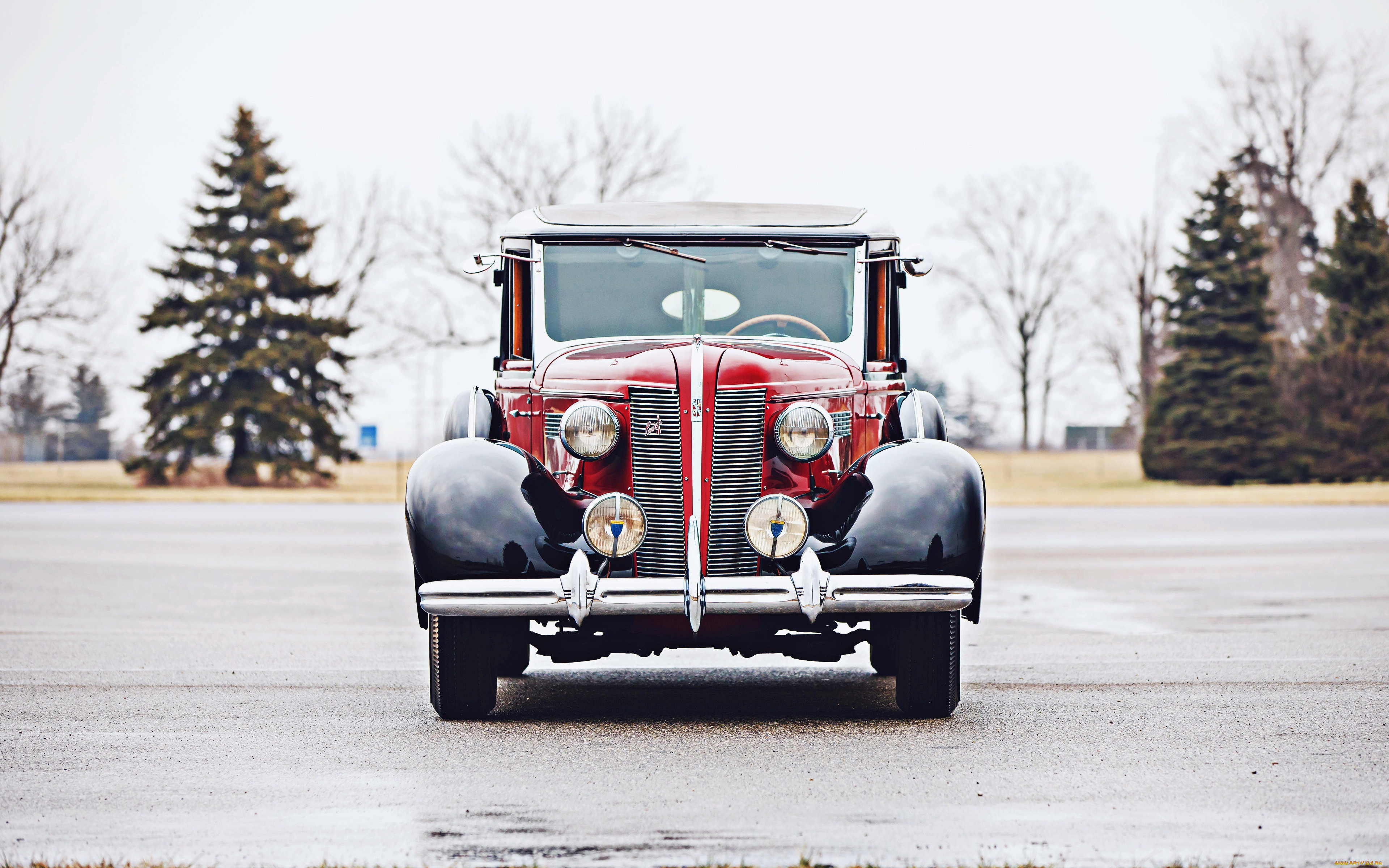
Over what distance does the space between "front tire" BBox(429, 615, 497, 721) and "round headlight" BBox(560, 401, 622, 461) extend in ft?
3.15

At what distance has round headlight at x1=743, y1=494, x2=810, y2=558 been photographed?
732 centimetres

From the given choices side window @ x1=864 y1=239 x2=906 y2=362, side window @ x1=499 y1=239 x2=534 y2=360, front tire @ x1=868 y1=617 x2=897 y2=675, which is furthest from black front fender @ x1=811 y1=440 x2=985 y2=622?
side window @ x1=499 y1=239 x2=534 y2=360

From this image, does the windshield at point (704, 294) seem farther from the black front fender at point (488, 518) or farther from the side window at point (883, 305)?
the black front fender at point (488, 518)

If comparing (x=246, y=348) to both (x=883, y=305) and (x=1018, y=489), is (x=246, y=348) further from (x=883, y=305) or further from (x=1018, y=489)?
(x=883, y=305)

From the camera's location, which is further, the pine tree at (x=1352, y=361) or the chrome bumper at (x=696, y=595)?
the pine tree at (x=1352, y=361)

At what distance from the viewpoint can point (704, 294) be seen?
8891 mm

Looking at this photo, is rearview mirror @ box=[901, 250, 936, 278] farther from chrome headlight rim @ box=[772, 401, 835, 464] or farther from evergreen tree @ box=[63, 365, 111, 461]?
evergreen tree @ box=[63, 365, 111, 461]

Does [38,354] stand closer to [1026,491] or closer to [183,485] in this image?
[183,485]

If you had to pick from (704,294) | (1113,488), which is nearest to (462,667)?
(704,294)

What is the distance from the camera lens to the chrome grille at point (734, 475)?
759 cm

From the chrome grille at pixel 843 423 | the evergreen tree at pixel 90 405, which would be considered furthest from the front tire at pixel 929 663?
the evergreen tree at pixel 90 405

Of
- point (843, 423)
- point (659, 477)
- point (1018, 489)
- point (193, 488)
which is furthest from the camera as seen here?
point (1018, 489)

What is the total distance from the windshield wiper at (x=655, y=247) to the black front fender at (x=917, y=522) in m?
1.79

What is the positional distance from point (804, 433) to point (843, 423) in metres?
0.62
